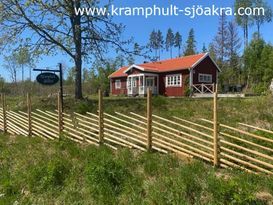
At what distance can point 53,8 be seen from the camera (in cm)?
1972

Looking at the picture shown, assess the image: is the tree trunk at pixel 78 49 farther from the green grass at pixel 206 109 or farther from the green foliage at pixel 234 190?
the green foliage at pixel 234 190

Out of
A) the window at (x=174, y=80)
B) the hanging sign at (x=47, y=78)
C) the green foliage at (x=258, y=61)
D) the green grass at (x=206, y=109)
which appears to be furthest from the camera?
the green foliage at (x=258, y=61)

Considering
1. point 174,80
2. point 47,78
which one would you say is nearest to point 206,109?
point 47,78

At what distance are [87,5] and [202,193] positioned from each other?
16875 mm

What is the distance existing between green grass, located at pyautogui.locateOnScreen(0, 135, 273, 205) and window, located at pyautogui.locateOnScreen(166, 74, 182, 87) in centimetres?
2402

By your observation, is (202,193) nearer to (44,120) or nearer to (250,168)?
(250,168)

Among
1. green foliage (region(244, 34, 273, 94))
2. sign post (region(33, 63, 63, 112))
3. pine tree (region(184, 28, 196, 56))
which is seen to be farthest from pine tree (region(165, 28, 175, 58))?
sign post (region(33, 63, 63, 112))

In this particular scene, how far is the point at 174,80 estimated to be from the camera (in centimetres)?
3225

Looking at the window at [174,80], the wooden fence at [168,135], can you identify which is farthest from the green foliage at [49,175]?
the window at [174,80]

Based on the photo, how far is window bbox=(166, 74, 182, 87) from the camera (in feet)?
104

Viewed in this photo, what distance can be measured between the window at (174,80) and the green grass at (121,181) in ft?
78.8

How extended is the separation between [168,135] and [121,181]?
294 centimetres

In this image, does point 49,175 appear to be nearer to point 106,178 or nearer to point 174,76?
point 106,178

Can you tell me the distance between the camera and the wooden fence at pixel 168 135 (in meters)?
6.15
